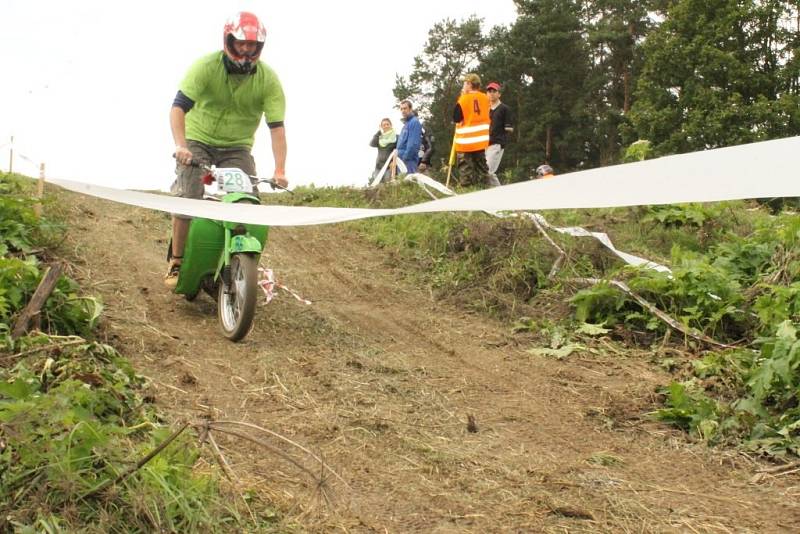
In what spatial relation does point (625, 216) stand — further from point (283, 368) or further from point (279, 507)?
point (279, 507)

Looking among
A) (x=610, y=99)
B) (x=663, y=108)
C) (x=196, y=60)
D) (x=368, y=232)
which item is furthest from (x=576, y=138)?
(x=196, y=60)

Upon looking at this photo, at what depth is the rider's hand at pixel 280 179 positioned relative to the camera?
247 inches

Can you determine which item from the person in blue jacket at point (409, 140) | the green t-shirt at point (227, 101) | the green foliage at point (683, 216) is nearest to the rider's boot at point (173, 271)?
the green t-shirt at point (227, 101)

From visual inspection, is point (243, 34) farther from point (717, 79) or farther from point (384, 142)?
point (717, 79)

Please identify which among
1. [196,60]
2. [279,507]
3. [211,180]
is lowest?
[279,507]

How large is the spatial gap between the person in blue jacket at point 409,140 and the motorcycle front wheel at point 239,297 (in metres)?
8.78

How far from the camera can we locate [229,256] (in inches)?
233

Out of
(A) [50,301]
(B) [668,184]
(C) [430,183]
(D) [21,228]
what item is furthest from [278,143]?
(C) [430,183]

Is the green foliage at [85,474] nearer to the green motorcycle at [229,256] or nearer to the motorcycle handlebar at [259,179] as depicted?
the green motorcycle at [229,256]

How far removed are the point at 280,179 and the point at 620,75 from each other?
3687cm

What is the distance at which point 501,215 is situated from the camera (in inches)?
335

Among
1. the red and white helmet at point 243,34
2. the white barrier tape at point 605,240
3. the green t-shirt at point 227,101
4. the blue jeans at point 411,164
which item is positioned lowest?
the white barrier tape at point 605,240

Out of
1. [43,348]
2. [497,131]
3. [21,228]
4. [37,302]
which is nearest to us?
[43,348]

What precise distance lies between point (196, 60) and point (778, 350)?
14.2 feet
